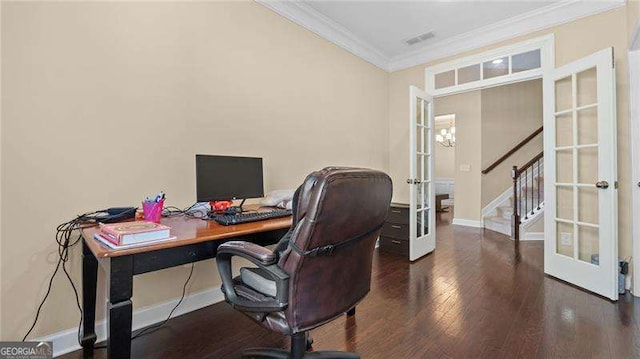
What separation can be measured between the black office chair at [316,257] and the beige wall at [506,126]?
5.15 meters

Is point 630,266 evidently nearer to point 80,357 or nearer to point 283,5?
point 283,5

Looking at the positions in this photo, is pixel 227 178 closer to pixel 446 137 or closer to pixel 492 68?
pixel 492 68

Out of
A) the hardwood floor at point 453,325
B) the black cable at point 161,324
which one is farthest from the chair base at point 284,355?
the black cable at point 161,324

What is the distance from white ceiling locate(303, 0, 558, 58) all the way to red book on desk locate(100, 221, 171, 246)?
104 inches

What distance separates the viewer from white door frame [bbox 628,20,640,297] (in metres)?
2.34

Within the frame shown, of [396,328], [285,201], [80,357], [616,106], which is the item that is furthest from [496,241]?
[80,357]

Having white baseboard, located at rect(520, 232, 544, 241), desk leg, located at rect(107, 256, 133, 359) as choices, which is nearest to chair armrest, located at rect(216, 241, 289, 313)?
desk leg, located at rect(107, 256, 133, 359)

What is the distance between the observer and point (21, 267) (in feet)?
5.01

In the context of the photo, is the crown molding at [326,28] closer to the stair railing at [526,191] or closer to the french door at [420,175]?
the french door at [420,175]

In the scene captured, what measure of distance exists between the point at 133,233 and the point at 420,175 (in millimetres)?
3185

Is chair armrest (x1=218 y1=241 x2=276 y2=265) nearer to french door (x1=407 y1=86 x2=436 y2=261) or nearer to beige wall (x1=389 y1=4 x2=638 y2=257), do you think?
french door (x1=407 y1=86 x2=436 y2=261)

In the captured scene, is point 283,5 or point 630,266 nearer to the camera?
point 630,266

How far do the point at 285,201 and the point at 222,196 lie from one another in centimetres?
48

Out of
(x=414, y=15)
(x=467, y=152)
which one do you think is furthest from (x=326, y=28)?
(x=467, y=152)
